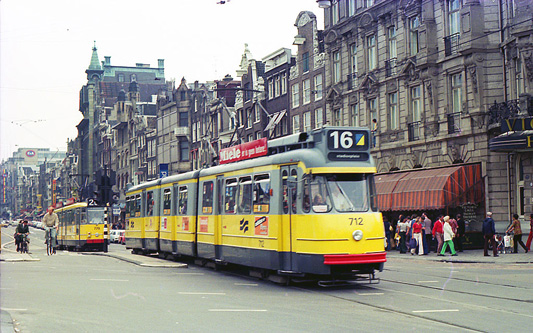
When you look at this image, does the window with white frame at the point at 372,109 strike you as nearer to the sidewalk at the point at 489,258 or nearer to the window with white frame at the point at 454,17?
the window with white frame at the point at 454,17

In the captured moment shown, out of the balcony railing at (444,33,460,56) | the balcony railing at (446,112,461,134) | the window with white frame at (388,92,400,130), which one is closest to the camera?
the balcony railing at (446,112,461,134)

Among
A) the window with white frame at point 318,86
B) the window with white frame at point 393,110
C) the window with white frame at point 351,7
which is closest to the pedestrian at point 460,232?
the window with white frame at point 393,110

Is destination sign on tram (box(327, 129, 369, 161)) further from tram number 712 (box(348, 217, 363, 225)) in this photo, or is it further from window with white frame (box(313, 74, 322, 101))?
window with white frame (box(313, 74, 322, 101))

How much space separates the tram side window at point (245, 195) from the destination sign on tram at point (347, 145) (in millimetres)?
3351

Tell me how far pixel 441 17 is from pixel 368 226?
2333cm

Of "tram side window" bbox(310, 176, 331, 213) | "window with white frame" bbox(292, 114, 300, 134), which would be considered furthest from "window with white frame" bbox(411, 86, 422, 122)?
"tram side window" bbox(310, 176, 331, 213)

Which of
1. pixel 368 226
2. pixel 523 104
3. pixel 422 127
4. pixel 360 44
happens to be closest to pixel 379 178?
pixel 422 127

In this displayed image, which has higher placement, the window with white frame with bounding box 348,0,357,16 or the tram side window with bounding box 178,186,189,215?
the window with white frame with bounding box 348,0,357,16

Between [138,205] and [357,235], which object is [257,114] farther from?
[357,235]

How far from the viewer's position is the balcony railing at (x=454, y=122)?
35.9 metres

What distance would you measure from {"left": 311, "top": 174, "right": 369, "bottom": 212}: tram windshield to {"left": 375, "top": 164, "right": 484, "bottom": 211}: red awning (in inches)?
760

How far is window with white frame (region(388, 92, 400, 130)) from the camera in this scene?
41.8m

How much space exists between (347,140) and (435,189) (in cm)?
1970

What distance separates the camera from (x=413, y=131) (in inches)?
1574
